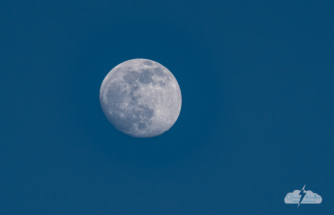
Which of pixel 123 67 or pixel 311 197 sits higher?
pixel 123 67

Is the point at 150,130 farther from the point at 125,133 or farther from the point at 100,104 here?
the point at 100,104

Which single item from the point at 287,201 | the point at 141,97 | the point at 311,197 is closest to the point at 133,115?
the point at 141,97

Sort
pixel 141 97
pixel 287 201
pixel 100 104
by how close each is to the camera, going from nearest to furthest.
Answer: pixel 141 97, pixel 100 104, pixel 287 201

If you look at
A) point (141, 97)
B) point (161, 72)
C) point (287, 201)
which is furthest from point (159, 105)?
point (287, 201)

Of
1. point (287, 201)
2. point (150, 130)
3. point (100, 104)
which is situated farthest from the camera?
point (287, 201)

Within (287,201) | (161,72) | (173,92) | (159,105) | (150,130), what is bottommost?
(287,201)

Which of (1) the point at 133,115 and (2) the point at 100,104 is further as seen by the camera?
(2) the point at 100,104

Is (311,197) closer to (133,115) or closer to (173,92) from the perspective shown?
(173,92)
